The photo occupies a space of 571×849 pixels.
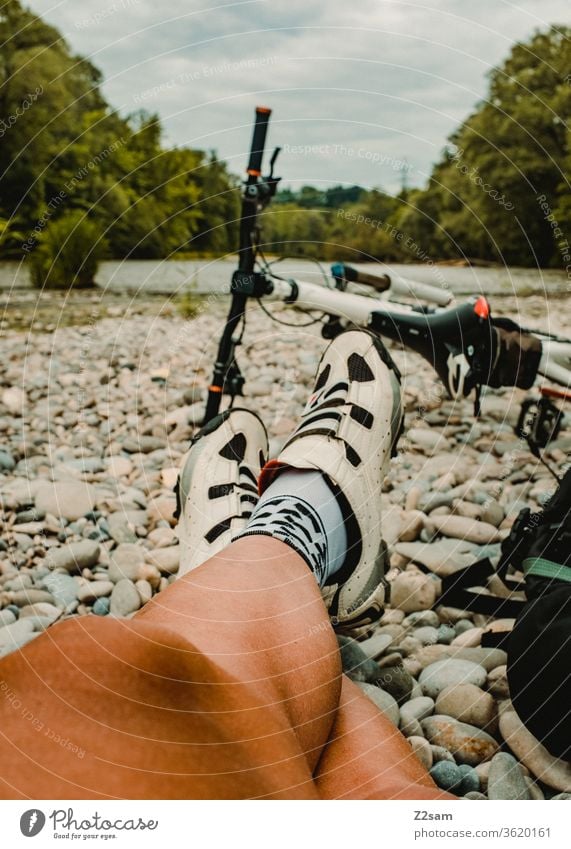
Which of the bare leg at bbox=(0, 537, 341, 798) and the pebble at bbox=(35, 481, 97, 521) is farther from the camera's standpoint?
the pebble at bbox=(35, 481, 97, 521)

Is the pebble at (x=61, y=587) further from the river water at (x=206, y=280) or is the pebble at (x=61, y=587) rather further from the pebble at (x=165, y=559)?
the river water at (x=206, y=280)

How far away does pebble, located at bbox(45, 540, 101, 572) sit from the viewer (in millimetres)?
1347

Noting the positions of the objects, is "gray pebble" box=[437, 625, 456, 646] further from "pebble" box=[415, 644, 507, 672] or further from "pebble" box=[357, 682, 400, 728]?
"pebble" box=[357, 682, 400, 728]

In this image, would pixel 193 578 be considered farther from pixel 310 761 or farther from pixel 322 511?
pixel 322 511

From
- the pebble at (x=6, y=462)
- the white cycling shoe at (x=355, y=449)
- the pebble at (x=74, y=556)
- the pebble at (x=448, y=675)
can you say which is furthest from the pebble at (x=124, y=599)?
the pebble at (x=6, y=462)

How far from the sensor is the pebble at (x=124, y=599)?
1.24m

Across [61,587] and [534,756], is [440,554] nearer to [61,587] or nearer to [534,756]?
[534,756]

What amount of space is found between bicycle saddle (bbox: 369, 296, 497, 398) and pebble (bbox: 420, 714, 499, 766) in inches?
35.6

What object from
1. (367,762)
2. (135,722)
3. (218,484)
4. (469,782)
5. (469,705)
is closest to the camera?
(135,722)

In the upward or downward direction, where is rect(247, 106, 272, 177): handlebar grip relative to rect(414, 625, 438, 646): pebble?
upward

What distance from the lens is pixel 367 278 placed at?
81.7 inches

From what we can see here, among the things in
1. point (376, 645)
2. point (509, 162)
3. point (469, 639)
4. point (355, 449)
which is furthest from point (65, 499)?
point (509, 162)

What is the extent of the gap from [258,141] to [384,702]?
1.27 meters
